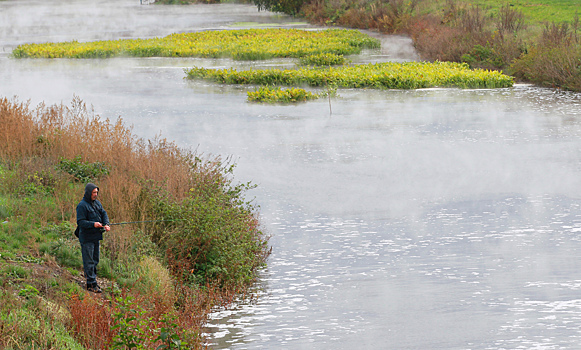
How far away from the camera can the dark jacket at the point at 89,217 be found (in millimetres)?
9883

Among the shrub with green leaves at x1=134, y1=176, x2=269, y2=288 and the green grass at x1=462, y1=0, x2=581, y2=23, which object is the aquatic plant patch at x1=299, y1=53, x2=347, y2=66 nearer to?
the green grass at x1=462, y1=0, x2=581, y2=23

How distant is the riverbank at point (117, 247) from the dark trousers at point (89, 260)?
0.24m

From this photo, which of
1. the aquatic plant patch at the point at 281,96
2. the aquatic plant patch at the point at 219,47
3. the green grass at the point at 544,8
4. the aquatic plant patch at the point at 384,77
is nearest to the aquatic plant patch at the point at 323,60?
the aquatic plant patch at the point at 219,47

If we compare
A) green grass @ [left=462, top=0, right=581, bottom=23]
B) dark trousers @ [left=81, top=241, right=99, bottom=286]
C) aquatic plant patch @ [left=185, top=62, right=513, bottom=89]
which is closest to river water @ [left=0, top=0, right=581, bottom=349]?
aquatic plant patch @ [left=185, top=62, right=513, bottom=89]

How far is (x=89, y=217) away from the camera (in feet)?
32.7

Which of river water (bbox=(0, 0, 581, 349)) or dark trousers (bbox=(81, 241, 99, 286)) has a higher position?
dark trousers (bbox=(81, 241, 99, 286))

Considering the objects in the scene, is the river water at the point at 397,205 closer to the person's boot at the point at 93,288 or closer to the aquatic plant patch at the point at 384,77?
the aquatic plant patch at the point at 384,77

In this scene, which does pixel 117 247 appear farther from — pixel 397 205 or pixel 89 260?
pixel 397 205

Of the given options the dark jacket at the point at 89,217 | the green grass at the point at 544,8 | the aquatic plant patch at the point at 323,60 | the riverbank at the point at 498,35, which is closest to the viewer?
the dark jacket at the point at 89,217

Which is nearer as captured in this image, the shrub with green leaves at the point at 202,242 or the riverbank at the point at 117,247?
the riverbank at the point at 117,247

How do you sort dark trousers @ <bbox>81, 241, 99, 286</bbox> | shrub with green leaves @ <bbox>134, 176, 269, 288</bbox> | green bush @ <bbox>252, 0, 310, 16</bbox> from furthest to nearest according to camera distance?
green bush @ <bbox>252, 0, 310, 16</bbox>, shrub with green leaves @ <bbox>134, 176, 269, 288</bbox>, dark trousers @ <bbox>81, 241, 99, 286</bbox>

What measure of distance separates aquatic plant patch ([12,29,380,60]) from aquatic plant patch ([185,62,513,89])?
10.5 meters

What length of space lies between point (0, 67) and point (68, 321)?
3947 centimetres

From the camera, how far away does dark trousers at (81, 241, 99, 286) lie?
1013 centimetres
